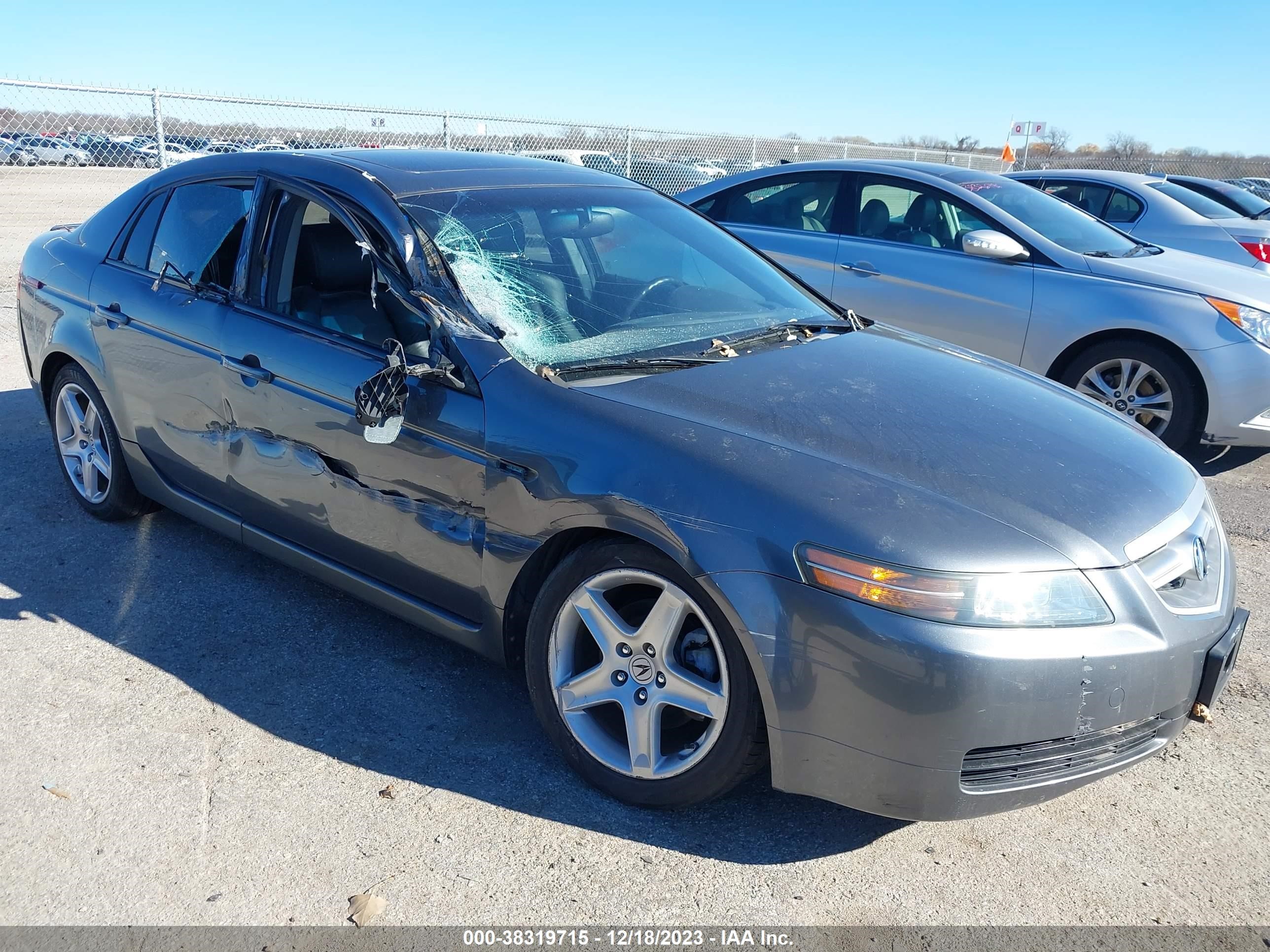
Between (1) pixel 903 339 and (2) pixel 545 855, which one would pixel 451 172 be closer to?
(1) pixel 903 339

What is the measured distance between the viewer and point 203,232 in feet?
12.8

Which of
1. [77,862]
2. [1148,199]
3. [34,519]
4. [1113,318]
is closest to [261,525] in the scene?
[77,862]

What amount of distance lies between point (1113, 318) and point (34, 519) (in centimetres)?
558

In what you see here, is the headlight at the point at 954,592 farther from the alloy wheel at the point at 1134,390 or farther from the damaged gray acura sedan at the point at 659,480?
the alloy wheel at the point at 1134,390

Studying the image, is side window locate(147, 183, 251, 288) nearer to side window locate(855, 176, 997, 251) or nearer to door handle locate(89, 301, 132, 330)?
door handle locate(89, 301, 132, 330)

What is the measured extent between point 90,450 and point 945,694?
3907 millimetres

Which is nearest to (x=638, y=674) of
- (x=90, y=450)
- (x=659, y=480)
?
(x=659, y=480)

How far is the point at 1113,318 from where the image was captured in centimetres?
571

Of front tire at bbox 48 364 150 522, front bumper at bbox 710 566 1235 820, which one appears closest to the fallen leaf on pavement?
front bumper at bbox 710 566 1235 820

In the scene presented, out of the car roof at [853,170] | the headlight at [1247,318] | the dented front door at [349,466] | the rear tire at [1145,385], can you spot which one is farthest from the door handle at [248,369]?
the headlight at [1247,318]

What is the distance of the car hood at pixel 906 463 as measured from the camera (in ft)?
7.69

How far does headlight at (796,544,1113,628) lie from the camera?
225 centimetres

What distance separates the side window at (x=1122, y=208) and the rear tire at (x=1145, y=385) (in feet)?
16.1

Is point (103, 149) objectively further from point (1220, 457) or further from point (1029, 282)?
point (1220, 457)
